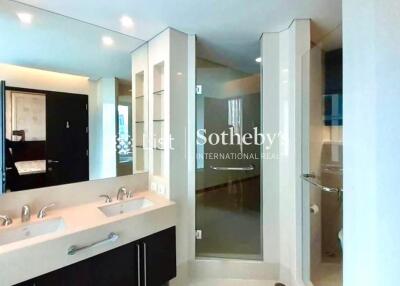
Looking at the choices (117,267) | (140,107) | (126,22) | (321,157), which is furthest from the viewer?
(140,107)

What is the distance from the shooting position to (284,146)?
2281 millimetres

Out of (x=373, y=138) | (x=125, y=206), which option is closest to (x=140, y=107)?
(x=125, y=206)

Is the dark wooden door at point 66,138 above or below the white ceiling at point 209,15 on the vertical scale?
below

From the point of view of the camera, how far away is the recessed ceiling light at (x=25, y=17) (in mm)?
1771

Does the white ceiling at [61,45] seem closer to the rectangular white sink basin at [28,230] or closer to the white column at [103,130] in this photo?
the white column at [103,130]

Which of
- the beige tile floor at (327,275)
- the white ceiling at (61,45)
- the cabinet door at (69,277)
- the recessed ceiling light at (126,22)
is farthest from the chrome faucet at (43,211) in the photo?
the beige tile floor at (327,275)

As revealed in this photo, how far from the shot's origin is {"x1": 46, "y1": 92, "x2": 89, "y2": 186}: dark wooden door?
1.92 meters

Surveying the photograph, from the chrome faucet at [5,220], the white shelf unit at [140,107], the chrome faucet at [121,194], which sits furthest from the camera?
the white shelf unit at [140,107]

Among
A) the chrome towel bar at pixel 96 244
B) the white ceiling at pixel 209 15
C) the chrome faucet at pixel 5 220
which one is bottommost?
the chrome towel bar at pixel 96 244

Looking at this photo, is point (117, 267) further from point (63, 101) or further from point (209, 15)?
point (209, 15)

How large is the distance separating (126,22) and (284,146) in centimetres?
182

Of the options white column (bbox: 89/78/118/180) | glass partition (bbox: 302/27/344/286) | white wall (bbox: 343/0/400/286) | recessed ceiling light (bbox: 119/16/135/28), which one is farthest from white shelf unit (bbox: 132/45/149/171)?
white wall (bbox: 343/0/400/286)

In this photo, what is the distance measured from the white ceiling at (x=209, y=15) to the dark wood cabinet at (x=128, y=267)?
5.86 ft

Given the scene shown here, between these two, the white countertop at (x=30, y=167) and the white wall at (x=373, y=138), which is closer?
the white wall at (x=373, y=138)
